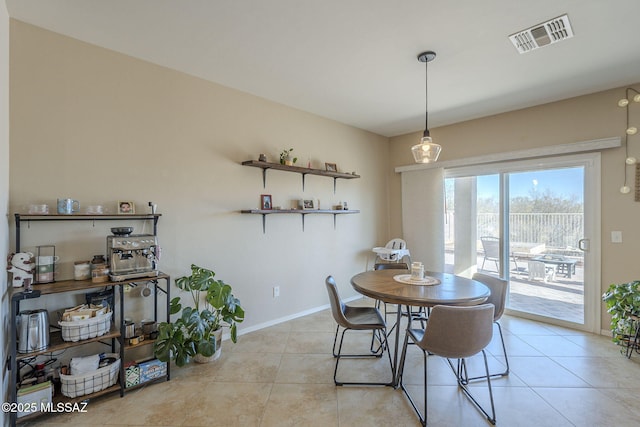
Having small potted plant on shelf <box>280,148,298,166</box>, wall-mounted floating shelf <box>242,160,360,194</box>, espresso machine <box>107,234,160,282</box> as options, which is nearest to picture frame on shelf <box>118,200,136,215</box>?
espresso machine <box>107,234,160,282</box>

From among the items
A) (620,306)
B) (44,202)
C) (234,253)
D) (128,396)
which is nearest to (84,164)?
(44,202)

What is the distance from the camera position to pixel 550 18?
2014 millimetres

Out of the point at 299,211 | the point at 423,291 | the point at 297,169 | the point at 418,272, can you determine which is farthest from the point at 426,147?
the point at 299,211

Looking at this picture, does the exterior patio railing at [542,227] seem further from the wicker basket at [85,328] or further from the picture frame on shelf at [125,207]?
the wicker basket at [85,328]

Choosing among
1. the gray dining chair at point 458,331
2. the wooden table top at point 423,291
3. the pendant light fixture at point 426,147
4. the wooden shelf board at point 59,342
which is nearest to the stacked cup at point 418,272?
the wooden table top at point 423,291

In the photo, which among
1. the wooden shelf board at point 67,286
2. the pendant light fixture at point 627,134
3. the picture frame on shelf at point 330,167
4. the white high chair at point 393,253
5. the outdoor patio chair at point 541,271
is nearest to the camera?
the wooden shelf board at point 67,286

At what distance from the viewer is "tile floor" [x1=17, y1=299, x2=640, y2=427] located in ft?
6.21

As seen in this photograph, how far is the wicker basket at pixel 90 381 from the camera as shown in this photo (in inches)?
76.4

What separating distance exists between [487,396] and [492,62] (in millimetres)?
2752

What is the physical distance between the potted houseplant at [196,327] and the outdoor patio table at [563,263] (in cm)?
367

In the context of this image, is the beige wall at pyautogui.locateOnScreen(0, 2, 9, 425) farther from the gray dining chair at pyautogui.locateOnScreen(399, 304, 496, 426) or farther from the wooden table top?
the gray dining chair at pyautogui.locateOnScreen(399, 304, 496, 426)

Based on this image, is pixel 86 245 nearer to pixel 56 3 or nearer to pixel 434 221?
pixel 56 3

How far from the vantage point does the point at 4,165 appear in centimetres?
186

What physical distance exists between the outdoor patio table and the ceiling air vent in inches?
97.7
